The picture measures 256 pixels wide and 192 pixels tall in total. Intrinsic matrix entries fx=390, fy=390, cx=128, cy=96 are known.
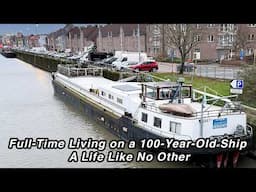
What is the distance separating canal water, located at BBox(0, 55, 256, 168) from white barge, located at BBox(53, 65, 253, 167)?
20.7 inches

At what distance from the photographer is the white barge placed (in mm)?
8383

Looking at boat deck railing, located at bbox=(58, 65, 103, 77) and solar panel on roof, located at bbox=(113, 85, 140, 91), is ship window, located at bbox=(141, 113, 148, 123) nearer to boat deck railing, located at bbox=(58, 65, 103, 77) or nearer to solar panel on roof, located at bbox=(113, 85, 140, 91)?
solar panel on roof, located at bbox=(113, 85, 140, 91)

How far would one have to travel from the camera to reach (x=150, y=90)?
1069 centimetres

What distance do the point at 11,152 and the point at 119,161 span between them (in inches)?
117

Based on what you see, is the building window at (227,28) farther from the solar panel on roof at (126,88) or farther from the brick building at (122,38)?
the solar panel on roof at (126,88)

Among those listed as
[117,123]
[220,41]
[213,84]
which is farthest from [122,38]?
[117,123]

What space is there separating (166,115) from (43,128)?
5.58m

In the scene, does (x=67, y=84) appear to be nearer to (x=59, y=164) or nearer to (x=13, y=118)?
(x=13, y=118)

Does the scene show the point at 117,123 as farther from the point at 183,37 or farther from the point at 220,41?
the point at 220,41

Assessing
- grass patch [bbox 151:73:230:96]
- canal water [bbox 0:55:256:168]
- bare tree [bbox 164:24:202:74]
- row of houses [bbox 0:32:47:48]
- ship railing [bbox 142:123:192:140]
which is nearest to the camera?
ship railing [bbox 142:123:192:140]

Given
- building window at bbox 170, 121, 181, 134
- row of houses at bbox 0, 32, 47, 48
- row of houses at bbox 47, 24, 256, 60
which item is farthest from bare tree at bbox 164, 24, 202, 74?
row of houses at bbox 0, 32, 47, 48

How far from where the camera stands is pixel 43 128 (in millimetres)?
12992

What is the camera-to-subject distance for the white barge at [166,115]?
8383 mm
